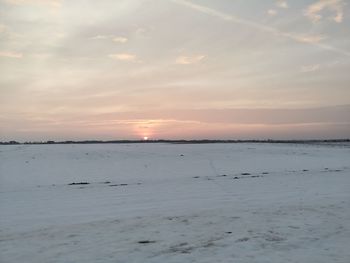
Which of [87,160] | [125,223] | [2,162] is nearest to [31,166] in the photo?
[2,162]

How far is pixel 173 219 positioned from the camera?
12.9 m

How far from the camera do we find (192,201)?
659 inches

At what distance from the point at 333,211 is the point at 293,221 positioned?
97.5 inches

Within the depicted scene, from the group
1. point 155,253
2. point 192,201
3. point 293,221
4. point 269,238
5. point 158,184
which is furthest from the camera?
point 158,184

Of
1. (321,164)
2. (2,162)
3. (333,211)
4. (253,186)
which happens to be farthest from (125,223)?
(321,164)

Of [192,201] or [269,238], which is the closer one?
[269,238]

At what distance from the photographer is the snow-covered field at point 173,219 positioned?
9117mm

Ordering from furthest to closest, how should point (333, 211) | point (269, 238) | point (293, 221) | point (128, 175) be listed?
point (128, 175), point (333, 211), point (293, 221), point (269, 238)

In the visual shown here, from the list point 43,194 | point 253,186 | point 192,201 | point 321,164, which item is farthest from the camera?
point 321,164

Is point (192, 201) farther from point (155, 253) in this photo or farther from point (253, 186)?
point (155, 253)

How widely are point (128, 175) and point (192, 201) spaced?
12.5 meters

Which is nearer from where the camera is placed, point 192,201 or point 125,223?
point 125,223

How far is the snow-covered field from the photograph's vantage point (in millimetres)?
9117

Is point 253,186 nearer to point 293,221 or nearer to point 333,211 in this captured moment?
point 333,211
